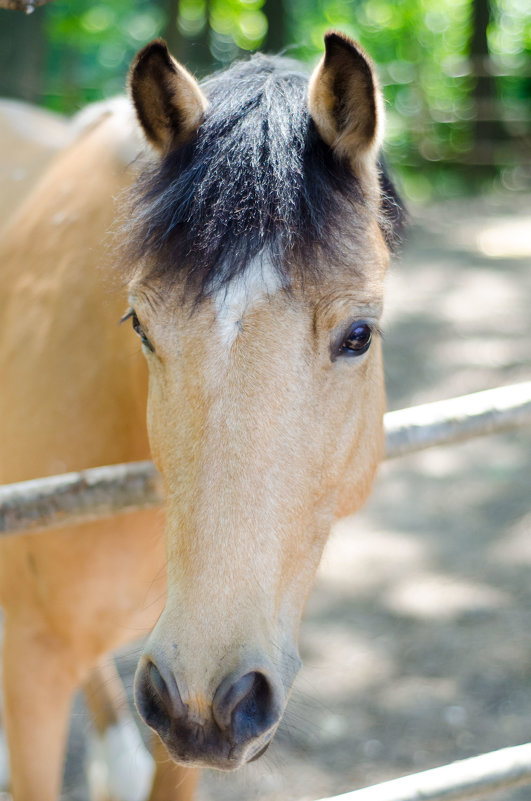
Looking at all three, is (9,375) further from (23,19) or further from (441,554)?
(23,19)

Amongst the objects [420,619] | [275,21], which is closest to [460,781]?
[420,619]

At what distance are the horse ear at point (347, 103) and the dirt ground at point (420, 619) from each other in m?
0.39

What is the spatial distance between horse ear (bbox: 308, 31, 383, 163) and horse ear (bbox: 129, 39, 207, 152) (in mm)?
230

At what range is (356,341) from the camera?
4.74 ft

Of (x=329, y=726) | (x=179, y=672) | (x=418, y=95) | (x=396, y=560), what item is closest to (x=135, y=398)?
(x=179, y=672)

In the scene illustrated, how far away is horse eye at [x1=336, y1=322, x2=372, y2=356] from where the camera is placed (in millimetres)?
1425

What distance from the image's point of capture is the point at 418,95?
45.3 feet

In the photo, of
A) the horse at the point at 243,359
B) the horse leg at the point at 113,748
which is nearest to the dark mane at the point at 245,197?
the horse at the point at 243,359

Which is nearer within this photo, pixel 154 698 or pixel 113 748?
pixel 154 698

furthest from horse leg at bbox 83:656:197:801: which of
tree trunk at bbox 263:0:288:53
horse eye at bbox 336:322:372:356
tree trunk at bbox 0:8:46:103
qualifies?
tree trunk at bbox 263:0:288:53

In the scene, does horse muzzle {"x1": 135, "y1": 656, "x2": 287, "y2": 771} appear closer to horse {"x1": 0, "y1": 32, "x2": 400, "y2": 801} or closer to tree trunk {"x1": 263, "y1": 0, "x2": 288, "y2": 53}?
horse {"x1": 0, "y1": 32, "x2": 400, "y2": 801}

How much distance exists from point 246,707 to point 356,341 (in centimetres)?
65

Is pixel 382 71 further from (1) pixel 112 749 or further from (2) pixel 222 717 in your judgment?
(2) pixel 222 717

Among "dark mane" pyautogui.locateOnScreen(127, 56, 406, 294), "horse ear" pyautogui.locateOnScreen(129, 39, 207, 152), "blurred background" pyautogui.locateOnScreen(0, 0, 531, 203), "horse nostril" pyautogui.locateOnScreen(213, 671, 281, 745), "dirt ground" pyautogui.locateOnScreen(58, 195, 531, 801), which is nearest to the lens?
"horse nostril" pyautogui.locateOnScreen(213, 671, 281, 745)
